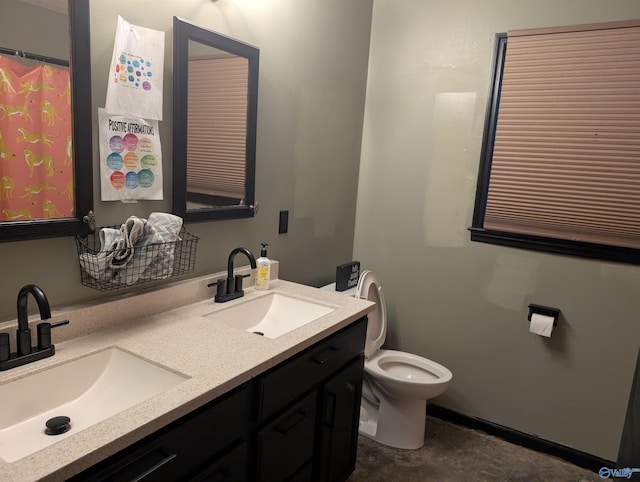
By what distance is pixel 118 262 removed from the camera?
139cm

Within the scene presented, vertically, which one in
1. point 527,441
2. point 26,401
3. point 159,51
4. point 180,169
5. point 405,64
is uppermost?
point 405,64

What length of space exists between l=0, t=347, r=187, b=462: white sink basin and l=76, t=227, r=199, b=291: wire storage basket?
8.8 inches

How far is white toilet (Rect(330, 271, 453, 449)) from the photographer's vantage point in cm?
238

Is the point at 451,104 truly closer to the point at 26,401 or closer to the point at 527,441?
the point at 527,441

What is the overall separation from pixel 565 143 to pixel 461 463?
179cm

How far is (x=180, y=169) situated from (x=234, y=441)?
1.00 m

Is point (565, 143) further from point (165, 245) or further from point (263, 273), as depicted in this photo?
point (165, 245)

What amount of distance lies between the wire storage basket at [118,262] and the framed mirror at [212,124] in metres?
0.29

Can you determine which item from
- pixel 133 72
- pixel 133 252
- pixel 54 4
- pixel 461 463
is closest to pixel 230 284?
pixel 133 252

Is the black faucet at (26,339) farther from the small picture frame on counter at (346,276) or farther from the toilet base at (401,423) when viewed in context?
the toilet base at (401,423)

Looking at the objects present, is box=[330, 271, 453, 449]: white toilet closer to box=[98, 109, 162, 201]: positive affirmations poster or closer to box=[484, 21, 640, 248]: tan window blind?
box=[484, 21, 640, 248]: tan window blind

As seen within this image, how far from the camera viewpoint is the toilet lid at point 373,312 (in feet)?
8.18

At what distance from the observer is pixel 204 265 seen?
1905 mm

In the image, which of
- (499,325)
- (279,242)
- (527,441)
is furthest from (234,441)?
(527,441)
